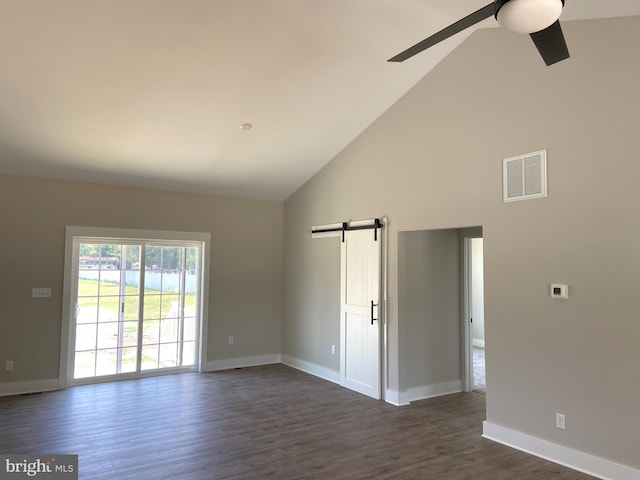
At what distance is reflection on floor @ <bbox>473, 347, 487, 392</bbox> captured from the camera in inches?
235

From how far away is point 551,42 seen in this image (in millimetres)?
2379

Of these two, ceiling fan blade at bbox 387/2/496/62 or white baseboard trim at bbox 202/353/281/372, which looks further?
white baseboard trim at bbox 202/353/281/372

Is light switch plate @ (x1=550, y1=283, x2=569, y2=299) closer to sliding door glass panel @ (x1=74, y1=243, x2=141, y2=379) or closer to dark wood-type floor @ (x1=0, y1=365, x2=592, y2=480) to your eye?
dark wood-type floor @ (x1=0, y1=365, x2=592, y2=480)

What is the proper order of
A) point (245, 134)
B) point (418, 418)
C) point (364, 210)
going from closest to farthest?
1. point (418, 418)
2. point (245, 134)
3. point (364, 210)

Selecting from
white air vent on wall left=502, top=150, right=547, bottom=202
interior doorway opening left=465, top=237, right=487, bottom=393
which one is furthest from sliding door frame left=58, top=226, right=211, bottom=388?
white air vent on wall left=502, top=150, right=547, bottom=202

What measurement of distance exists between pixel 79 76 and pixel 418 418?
474cm

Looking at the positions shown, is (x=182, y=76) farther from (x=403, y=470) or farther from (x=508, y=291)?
(x=403, y=470)

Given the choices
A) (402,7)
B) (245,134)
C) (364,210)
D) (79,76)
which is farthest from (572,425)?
(79,76)

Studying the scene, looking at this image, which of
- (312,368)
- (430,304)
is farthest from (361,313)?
(312,368)

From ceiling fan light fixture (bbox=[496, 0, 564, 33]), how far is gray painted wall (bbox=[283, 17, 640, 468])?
187cm

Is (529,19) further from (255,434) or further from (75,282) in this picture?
(75,282)

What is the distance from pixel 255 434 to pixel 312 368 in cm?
247

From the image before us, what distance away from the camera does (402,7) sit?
3.81 m

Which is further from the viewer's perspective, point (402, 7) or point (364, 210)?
point (364, 210)
